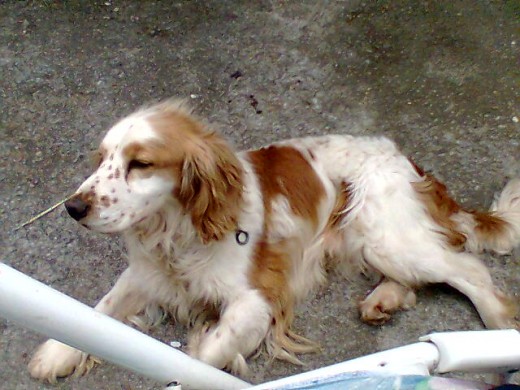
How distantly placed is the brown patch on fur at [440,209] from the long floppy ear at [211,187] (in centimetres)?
78

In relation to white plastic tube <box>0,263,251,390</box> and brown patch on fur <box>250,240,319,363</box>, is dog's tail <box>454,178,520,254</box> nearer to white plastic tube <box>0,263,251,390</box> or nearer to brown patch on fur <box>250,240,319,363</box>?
brown patch on fur <box>250,240,319,363</box>

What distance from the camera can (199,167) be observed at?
2438mm

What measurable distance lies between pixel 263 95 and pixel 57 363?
1.86 meters

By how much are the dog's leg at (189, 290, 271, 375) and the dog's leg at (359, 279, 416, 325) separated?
1.33 ft

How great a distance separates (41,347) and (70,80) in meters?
1.79

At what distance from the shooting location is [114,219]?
230 cm

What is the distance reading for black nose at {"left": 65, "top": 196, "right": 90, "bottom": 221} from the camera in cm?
227

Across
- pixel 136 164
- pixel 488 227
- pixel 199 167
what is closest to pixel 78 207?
pixel 136 164

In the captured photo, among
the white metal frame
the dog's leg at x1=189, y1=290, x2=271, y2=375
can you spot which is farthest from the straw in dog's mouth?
the white metal frame

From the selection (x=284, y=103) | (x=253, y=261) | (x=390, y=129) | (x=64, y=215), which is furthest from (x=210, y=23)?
(x=253, y=261)

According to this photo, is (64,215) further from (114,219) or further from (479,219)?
(479,219)

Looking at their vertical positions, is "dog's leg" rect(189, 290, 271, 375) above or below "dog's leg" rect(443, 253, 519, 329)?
below

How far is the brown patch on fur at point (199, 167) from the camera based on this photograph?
2.42 m

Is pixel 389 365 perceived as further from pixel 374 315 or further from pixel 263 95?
pixel 263 95
